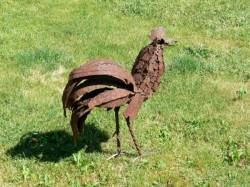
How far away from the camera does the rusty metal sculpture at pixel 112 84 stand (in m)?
8.23

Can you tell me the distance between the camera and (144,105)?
35.9 feet

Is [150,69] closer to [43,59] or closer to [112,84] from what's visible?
Result: [112,84]

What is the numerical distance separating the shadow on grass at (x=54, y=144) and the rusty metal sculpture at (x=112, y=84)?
34.0 inches

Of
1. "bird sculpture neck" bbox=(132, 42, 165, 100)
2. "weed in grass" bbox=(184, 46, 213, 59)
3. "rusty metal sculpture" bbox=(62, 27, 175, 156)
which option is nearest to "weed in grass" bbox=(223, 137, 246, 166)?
"rusty metal sculpture" bbox=(62, 27, 175, 156)

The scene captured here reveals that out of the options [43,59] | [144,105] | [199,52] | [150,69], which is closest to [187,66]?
[199,52]

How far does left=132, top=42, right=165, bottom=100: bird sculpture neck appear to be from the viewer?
8.73 m

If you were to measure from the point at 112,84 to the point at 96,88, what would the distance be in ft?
0.76

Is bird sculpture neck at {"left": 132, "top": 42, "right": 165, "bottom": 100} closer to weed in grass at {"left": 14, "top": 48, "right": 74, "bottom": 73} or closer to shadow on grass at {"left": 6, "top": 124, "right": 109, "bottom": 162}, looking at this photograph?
shadow on grass at {"left": 6, "top": 124, "right": 109, "bottom": 162}

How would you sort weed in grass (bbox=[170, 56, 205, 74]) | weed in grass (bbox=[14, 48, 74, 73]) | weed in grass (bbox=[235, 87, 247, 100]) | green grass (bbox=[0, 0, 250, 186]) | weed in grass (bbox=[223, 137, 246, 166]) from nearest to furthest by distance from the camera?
green grass (bbox=[0, 0, 250, 186]) → weed in grass (bbox=[223, 137, 246, 166]) → weed in grass (bbox=[235, 87, 247, 100]) → weed in grass (bbox=[170, 56, 205, 74]) → weed in grass (bbox=[14, 48, 74, 73])

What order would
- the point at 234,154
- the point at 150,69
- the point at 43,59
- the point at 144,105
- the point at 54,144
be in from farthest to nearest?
the point at 43,59 < the point at 144,105 < the point at 54,144 < the point at 234,154 < the point at 150,69

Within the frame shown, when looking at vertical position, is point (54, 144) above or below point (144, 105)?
below

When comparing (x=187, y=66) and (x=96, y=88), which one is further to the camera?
(x=187, y=66)

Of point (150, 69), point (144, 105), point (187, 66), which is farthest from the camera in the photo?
point (187, 66)

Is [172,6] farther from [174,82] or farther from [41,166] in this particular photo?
[41,166]
